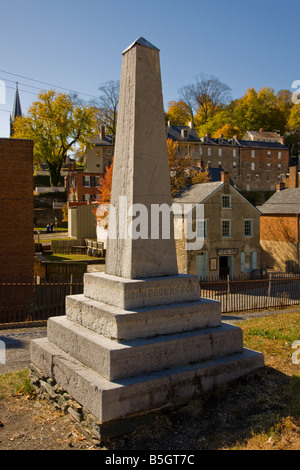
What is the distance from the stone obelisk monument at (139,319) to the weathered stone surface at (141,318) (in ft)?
0.05

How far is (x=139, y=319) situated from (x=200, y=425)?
59.9 inches

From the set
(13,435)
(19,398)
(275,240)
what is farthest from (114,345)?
(275,240)

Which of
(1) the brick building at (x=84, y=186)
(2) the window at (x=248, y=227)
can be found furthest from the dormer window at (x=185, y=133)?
(2) the window at (x=248, y=227)

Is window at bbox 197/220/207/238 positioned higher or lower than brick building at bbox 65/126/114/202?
lower

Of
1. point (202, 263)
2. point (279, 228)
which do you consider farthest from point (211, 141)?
point (202, 263)

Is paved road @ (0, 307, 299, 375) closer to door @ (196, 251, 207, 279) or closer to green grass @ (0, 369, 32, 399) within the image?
green grass @ (0, 369, 32, 399)

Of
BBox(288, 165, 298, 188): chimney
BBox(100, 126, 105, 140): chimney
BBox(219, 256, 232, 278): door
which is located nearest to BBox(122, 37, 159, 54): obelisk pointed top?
BBox(219, 256, 232, 278): door

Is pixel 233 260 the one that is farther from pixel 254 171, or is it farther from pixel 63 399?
pixel 254 171

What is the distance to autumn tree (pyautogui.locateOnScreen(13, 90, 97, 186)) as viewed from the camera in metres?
47.1

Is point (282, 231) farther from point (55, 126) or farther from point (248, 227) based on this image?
point (55, 126)

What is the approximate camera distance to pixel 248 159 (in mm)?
63875

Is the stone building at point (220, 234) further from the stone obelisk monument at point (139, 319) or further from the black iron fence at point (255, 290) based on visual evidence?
the stone obelisk monument at point (139, 319)

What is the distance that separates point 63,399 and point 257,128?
73.5m

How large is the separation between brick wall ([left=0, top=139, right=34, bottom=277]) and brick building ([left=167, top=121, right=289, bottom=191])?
1815 inches
